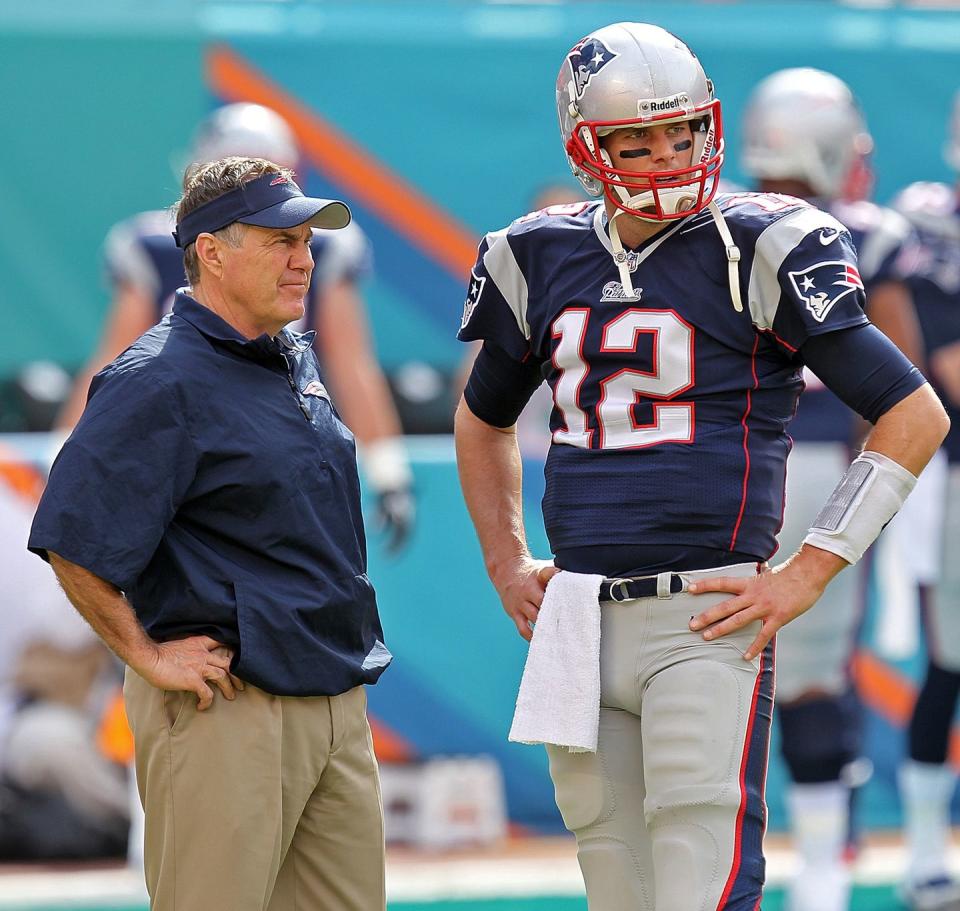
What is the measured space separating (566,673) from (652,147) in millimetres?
843

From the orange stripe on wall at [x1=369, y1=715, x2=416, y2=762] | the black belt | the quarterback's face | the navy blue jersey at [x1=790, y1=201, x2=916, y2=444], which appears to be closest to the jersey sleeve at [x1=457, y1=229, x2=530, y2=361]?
the quarterback's face

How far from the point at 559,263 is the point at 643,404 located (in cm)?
29

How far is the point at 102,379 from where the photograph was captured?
259 cm

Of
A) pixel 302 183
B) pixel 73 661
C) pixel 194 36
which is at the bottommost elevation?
pixel 73 661

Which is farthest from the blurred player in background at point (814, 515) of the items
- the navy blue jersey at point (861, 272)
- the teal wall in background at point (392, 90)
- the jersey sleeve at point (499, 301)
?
the jersey sleeve at point (499, 301)

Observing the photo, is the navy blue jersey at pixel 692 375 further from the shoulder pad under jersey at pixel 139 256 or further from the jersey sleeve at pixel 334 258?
the shoulder pad under jersey at pixel 139 256

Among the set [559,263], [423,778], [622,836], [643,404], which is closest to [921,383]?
[643,404]

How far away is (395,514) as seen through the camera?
16.1 feet

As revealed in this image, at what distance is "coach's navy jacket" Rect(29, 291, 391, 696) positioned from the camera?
2.50m

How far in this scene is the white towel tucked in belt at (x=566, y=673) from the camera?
2.60 metres

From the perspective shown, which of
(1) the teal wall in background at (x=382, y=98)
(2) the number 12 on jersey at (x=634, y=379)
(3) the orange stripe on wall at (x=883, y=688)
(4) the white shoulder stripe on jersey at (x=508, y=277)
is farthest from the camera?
(1) the teal wall in background at (x=382, y=98)

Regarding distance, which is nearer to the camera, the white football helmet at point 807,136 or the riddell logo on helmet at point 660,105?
the riddell logo on helmet at point 660,105

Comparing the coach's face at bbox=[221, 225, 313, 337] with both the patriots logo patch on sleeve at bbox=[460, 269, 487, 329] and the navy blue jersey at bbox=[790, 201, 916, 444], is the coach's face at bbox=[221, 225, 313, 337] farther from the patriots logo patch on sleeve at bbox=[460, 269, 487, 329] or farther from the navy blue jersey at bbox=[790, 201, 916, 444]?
the navy blue jersey at bbox=[790, 201, 916, 444]

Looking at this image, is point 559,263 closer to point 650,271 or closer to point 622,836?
point 650,271
